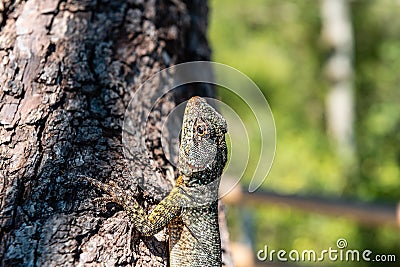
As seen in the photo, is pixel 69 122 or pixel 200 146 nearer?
pixel 69 122

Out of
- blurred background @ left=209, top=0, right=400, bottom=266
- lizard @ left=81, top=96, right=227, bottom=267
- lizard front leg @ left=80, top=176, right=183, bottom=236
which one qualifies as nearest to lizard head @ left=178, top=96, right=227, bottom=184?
lizard @ left=81, top=96, right=227, bottom=267

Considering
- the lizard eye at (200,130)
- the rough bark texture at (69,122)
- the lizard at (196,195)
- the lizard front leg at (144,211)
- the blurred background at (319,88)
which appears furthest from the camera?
the blurred background at (319,88)

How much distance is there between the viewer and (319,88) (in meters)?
14.9

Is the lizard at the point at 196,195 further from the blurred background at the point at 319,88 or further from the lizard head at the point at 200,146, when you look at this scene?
the blurred background at the point at 319,88

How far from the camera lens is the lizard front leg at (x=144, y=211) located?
1.64m

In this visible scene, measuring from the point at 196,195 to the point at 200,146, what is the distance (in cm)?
17

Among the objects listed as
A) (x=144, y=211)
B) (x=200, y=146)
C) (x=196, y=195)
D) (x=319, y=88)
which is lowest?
(x=144, y=211)

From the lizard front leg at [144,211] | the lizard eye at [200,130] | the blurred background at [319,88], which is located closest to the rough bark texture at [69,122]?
the lizard front leg at [144,211]

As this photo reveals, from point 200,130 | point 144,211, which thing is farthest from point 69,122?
point 200,130

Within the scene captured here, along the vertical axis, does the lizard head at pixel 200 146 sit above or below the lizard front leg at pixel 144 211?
above

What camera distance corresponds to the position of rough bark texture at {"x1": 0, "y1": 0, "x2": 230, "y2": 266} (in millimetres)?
1509

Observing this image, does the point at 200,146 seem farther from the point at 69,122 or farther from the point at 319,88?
the point at 319,88

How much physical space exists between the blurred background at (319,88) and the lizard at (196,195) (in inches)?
158

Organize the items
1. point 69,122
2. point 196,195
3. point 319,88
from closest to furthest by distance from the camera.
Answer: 1. point 69,122
2. point 196,195
3. point 319,88
